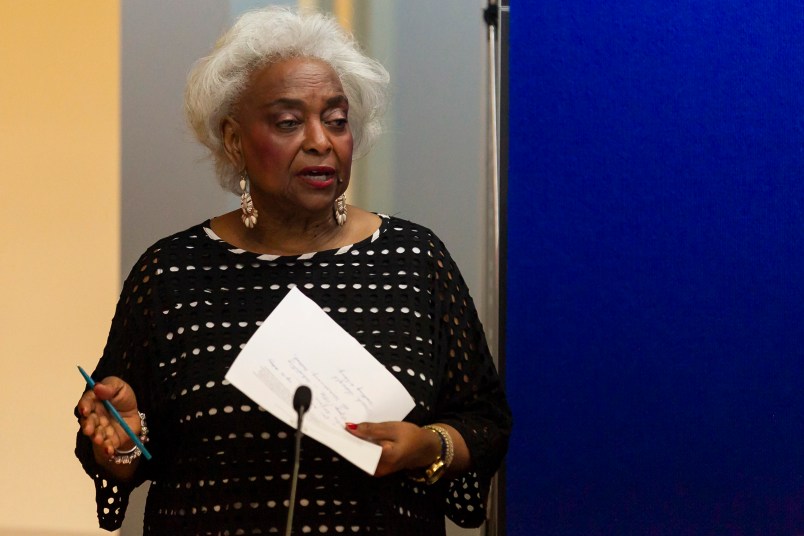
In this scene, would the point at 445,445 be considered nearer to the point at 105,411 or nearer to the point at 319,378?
the point at 319,378

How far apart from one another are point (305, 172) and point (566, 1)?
2.71 ft

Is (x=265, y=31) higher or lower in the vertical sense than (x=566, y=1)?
lower

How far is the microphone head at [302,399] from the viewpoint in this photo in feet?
4.31

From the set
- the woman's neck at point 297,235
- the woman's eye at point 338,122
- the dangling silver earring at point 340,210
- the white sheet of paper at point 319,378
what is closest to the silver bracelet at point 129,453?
the white sheet of paper at point 319,378

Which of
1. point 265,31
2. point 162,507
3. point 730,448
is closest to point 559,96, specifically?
point 265,31

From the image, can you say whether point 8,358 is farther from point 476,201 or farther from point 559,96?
point 559,96

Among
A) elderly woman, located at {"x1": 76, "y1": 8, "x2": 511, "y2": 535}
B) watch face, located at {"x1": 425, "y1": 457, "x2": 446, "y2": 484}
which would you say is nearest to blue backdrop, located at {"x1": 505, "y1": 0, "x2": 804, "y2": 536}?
elderly woman, located at {"x1": 76, "y1": 8, "x2": 511, "y2": 535}

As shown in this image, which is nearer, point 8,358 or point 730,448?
point 730,448

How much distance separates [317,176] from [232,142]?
239 millimetres

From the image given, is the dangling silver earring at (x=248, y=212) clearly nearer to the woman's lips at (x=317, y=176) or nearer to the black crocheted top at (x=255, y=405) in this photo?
the black crocheted top at (x=255, y=405)

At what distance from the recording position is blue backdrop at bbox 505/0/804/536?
220 centimetres

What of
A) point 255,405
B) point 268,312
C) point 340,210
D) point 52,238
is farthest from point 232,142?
point 52,238

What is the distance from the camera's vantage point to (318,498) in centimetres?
163

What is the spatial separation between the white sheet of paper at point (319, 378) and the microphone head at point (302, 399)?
0.08 metres
